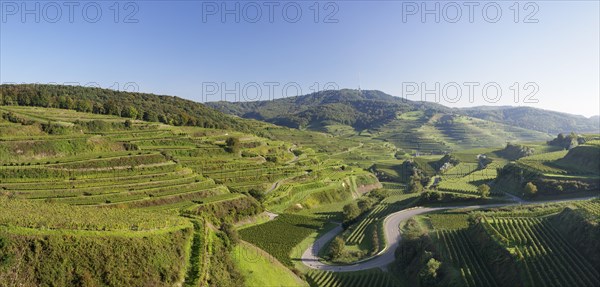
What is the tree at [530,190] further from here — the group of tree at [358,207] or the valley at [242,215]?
the group of tree at [358,207]

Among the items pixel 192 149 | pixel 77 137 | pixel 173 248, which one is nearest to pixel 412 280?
pixel 173 248

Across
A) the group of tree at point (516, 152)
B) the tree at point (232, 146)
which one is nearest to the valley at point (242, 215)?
the tree at point (232, 146)

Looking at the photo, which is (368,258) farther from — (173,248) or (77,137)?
(77,137)

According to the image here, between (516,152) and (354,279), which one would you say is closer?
(354,279)

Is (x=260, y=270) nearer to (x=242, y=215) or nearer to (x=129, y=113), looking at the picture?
(x=242, y=215)

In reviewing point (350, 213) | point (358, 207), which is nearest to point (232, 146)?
point (358, 207)

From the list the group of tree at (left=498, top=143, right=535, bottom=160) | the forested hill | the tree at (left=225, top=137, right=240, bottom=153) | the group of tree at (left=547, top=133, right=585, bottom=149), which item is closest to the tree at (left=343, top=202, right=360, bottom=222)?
the tree at (left=225, top=137, right=240, bottom=153)
